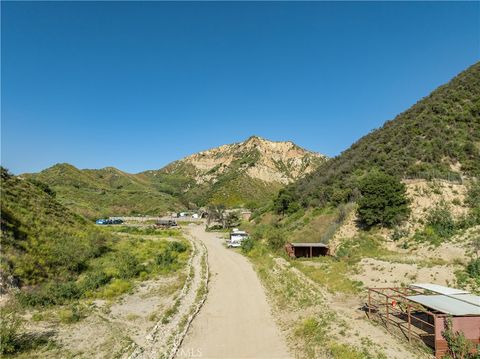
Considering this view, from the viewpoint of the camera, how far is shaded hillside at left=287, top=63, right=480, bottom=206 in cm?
3444

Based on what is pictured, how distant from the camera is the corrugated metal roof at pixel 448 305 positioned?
413 inches

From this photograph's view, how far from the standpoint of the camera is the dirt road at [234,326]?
39.2ft

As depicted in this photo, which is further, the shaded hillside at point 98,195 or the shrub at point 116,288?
the shaded hillside at point 98,195

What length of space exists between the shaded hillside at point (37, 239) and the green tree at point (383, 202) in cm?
2446

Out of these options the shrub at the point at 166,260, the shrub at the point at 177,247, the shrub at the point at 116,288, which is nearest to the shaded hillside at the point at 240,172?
the shrub at the point at 177,247

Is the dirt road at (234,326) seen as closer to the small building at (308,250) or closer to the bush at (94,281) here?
the small building at (308,250)

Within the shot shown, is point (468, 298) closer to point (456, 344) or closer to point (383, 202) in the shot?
point (456, 344)

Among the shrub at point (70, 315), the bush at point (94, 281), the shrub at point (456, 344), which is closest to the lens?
the shrub at point (456, 344)

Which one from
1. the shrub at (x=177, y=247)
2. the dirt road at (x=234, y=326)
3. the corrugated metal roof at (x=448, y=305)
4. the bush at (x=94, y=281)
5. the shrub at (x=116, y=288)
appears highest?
the corrugated metal roof at (x=448, y=305)

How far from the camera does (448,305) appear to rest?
1126 cm

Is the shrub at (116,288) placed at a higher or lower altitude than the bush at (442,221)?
lower

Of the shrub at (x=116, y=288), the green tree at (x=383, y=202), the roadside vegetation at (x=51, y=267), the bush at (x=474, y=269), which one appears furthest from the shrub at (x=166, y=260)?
the bush at (x=474, y=269)

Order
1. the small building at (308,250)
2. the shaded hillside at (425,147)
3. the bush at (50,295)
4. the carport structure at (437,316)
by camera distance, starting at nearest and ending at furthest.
Result: the carport structure at (437,316), the bush at (50,295), the small building at (308,250), the shaded hillside at (425,147)

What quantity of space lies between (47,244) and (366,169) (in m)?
36.6
